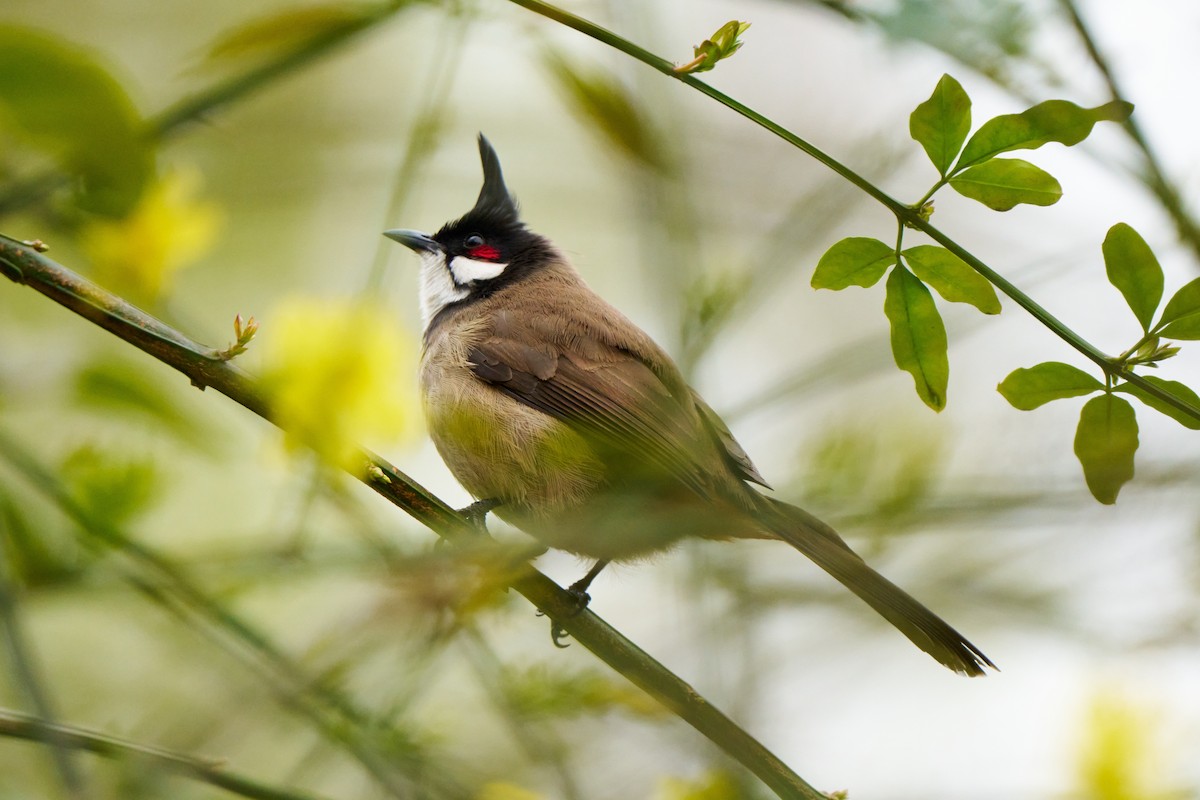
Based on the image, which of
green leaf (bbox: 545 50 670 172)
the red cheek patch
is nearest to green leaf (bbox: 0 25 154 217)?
green leaf (bbox: 545 50 670 172)

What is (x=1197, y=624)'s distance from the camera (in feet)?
8.68

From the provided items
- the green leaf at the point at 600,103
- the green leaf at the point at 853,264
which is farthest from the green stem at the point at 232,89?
the green leaf at the point at 853,264

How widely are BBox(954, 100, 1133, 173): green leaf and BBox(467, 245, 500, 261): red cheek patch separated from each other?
272 cm

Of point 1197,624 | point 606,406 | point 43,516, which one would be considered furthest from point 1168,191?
point 43,516

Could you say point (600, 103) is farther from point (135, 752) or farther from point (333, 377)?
point (135, 752)

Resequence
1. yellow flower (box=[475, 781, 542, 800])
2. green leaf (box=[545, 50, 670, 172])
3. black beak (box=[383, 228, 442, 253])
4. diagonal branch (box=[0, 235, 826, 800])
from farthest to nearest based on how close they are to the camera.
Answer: black beak (box=[383, 228, 442, 253])
green leaf (box=[545, 50, 670, 172])
yellow flower (box=[475, 781, 542, 800])
diagonal branch (box=[0, 235, 826, 800])

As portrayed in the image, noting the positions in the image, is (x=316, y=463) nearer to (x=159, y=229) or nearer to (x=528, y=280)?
(x=159, y=229)

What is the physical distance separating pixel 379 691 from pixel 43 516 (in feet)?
2.56

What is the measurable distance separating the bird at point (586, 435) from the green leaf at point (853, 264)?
759mm

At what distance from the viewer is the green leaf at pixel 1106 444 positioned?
140cm

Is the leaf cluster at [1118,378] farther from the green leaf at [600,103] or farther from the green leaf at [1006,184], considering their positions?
the green leaf at [600,103]

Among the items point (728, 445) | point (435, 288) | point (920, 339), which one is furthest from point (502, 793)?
point (435, 288)

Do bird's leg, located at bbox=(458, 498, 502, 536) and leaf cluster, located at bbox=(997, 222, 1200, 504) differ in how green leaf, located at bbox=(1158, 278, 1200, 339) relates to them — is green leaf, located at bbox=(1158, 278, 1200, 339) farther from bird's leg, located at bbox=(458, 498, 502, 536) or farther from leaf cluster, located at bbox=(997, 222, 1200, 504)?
bird's leg, located at bbox=(458, 498, 502, 536)

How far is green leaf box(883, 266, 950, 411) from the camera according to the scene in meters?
1.43
